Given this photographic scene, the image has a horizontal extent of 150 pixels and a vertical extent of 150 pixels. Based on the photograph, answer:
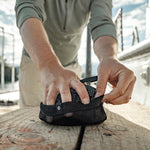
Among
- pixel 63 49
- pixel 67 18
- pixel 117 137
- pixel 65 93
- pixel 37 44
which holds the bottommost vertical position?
pixel 117 137

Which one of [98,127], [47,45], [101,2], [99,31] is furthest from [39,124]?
[101,2]

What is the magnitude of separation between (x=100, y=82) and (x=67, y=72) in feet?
0.44

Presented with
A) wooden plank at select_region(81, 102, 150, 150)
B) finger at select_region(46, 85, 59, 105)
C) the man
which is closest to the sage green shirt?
the man

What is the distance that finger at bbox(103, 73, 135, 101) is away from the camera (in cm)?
68

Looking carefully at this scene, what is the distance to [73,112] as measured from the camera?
1.90ft

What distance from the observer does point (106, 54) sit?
2.84 feet

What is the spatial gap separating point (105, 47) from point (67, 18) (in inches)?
21.6

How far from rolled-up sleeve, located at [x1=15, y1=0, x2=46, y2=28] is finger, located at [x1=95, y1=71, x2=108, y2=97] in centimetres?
43

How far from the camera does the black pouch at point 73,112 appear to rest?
1.89ft

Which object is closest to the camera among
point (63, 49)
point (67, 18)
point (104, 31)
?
point (104, 31)

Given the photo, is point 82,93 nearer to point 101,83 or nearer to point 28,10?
point 101,83

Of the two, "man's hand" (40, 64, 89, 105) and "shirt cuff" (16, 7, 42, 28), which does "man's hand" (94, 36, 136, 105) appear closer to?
"man's hand" (40, 64, 89, 105)

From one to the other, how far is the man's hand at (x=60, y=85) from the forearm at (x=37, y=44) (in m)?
0.07

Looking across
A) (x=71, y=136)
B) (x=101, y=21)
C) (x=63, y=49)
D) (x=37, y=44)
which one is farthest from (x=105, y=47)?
(x=63, y=49)
